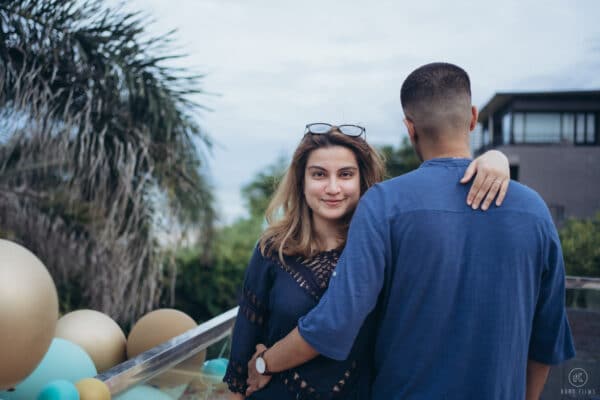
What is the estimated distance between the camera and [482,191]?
149cm

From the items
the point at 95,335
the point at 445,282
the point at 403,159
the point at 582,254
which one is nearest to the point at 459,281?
the point at 445,282

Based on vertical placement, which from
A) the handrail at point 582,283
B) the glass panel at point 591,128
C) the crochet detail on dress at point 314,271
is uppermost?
the glass panel at point 591,128

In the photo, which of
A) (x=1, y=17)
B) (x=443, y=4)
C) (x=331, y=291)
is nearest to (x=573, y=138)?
(x=443, y=4)

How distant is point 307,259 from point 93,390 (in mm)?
961

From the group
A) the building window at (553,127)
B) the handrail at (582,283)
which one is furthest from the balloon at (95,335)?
the building window at (553,127)

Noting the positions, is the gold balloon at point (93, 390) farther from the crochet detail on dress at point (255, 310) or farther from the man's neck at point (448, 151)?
the man's neck at point (448, 151)

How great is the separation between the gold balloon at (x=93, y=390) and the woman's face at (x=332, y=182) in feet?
3.47

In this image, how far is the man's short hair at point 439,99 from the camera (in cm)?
164

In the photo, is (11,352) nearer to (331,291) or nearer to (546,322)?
(331,291)

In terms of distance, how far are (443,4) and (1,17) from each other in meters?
5.36

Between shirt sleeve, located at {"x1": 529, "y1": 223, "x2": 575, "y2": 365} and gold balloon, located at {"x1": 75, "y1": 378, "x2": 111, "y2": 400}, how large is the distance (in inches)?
61.4

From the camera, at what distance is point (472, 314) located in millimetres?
1499

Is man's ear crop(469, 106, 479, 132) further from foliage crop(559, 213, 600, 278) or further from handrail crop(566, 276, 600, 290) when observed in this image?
foliage crop(559, 213, 600, 278)

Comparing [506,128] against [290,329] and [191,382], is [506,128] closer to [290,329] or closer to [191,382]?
[191,382]
